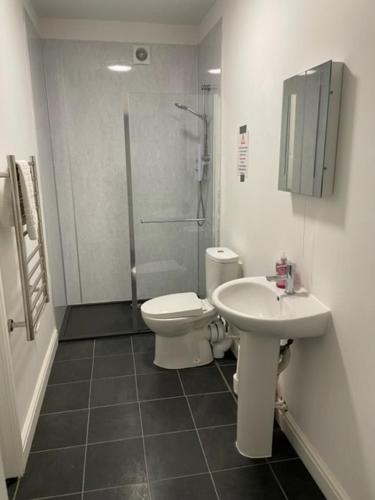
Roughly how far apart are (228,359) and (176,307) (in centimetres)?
61

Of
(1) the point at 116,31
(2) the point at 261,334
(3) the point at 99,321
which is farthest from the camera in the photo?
(3) the point at 99,321

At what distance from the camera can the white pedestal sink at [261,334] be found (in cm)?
162

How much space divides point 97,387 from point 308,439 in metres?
1.38

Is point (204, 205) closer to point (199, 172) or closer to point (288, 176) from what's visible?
point (199, 172)

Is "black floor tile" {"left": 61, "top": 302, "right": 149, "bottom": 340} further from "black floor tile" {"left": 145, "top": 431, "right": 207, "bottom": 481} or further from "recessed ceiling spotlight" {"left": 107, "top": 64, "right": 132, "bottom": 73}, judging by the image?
"recessed ceiling spotlight" {"left": 107, "top": 64, "right": 132, "bottom": 73}

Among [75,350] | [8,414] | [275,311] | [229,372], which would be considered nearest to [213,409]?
[229,372]

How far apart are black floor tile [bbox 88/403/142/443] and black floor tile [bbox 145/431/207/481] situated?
14 cm

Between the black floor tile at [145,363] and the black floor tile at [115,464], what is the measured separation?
69 cm

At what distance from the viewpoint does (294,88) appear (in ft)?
5.73

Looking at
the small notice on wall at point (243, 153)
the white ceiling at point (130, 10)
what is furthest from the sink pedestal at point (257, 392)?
the white ceiling at point (130, 10)

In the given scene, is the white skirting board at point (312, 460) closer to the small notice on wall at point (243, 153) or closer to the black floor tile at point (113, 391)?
the black floor tile at point (113, 391)

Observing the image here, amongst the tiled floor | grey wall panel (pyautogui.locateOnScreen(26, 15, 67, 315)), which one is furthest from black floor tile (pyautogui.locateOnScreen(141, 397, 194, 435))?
grey wall panel (pyautogui.locateOnScreen(26, 15, 67, 315))

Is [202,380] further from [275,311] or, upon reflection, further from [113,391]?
[275,311]

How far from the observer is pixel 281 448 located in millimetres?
1987
